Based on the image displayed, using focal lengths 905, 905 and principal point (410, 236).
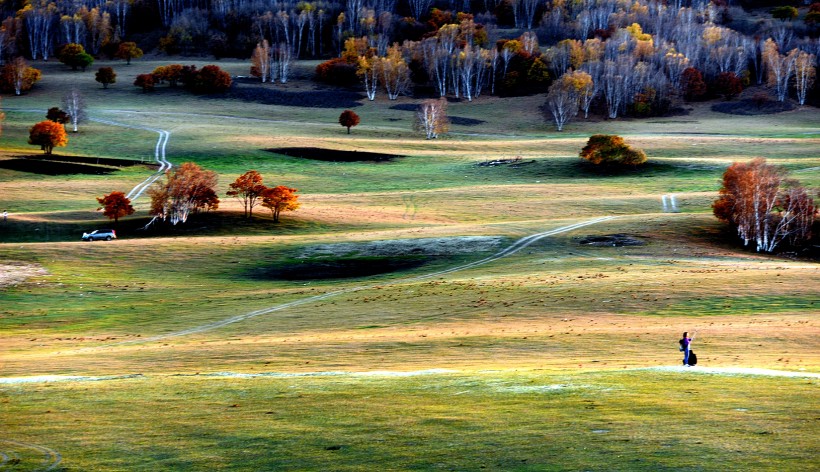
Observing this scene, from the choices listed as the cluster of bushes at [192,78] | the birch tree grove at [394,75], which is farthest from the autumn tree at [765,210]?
the cluster of bushes at [192,78]

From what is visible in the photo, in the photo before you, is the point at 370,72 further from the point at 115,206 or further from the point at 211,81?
the point at 115,206

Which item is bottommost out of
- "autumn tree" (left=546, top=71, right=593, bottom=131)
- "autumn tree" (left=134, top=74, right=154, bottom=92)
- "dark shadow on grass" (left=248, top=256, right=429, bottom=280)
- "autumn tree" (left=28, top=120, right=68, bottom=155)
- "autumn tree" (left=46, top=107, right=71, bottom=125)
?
"dark shadow on grass" (left=248, top=256, right=429, bottom=280)

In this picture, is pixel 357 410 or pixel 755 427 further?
pixel 357 410

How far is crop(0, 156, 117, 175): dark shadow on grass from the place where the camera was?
388ft

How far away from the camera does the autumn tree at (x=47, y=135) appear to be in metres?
125

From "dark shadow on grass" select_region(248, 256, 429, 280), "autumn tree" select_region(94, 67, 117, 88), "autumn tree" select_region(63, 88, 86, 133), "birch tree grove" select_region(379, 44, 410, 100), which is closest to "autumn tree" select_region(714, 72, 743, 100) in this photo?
"birch tree grove" select_region(379, 44, 410, 100)

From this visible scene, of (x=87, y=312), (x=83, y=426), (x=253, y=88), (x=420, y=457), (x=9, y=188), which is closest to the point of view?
(x=420, y=457)

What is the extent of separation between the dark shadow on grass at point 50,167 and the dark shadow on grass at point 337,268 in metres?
58.2

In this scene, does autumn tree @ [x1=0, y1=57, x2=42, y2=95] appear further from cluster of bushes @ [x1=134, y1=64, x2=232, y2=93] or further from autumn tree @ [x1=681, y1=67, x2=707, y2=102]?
autumn tree @ [x1=681, y1=67, x2=707, y2=102]

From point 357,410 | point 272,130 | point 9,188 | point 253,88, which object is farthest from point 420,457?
point 253,88

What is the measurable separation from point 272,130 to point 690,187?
251ft

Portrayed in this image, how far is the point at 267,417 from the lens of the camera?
2738 centimetres

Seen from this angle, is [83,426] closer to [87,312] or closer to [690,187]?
[87,312]

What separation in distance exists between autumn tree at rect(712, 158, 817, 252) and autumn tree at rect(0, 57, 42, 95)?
15115 centimetres
